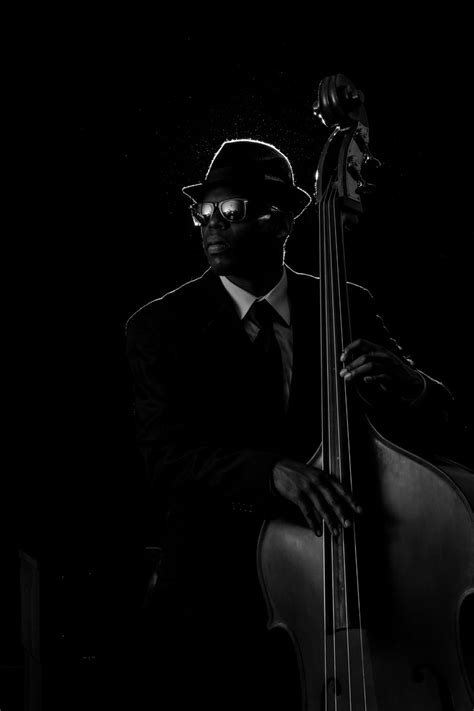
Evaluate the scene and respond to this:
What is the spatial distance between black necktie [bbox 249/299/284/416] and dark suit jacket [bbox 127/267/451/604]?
0.06 feet

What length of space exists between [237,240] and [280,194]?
0.18 metres

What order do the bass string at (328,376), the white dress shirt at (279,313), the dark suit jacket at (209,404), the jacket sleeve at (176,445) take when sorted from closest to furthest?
the bass string at (328,376) < the jacket sleeve at (176,445) < the dark suit jacket at (209,404) < the white dress shirt at (279,313)

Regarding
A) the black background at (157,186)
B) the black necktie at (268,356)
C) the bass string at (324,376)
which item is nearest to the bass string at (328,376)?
the bass string at (324,376)

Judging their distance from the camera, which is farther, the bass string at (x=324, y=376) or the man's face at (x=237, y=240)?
the man's face at (x=237, y=240)

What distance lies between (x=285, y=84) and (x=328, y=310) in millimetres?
1444

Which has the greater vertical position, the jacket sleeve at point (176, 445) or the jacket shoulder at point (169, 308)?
the jacket shoulder at point (169, 308)

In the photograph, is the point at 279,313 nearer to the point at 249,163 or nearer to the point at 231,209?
the point at 231,209

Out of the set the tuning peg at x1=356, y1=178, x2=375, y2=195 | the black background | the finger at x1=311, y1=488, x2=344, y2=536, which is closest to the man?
the finger at x1=311, y1=488, x2=344, y2=536

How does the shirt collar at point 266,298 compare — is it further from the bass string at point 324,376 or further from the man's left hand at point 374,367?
the man's left hand at point 374,367

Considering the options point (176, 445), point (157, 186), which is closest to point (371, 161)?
point (176, 445)

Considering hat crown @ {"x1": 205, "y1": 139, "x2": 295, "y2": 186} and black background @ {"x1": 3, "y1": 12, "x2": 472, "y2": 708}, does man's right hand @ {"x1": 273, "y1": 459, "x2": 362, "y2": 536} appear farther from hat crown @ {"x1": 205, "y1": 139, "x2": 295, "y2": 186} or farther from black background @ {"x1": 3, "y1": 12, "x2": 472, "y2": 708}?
black background @ {"x1": 3, "y1": 12, "x2": 472, "y2": 708}

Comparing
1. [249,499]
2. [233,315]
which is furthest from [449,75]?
[249,499]

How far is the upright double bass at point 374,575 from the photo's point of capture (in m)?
1.38

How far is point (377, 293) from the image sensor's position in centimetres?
268
